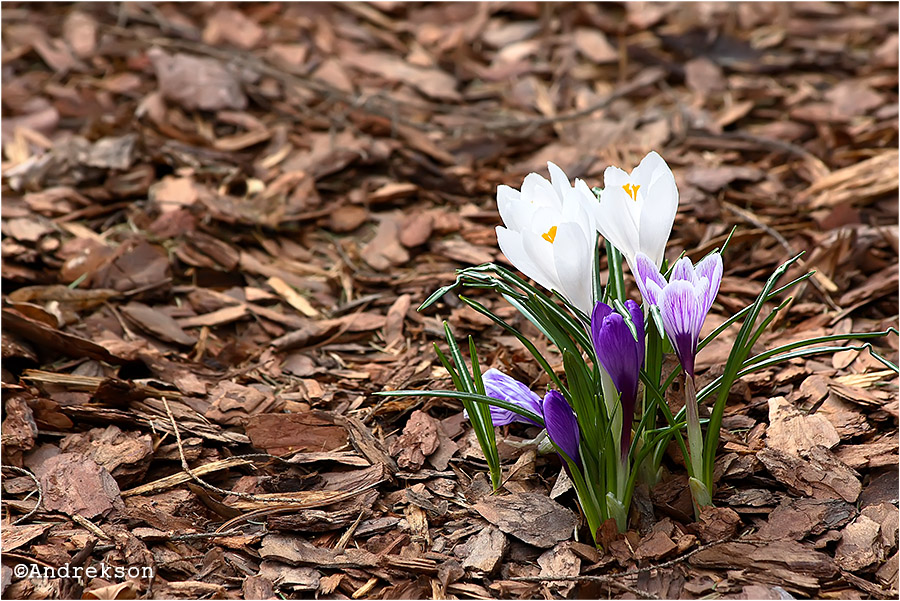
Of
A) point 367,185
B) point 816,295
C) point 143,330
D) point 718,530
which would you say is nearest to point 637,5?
point 367,185

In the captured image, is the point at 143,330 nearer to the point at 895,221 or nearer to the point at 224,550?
the point at 224,550

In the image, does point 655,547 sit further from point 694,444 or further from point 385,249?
point 385,249

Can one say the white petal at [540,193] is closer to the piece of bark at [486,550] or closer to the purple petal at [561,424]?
the purple petal at [561,424]

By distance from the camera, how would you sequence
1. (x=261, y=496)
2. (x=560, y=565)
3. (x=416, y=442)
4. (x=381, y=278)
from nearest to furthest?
(x=560, y=565) → (x=261, y=496) → (x=416, y=442) → (x=381, y=278)

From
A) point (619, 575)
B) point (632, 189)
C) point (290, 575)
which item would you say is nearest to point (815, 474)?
point (619, 575)

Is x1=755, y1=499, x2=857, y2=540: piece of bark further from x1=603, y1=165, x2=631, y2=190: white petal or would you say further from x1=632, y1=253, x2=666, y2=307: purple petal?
x1=603, y1=165, x2=631, y2=190: white petal

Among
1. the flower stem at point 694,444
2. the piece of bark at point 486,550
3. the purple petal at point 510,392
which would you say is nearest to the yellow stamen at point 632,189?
the flower stem at point 694,444
